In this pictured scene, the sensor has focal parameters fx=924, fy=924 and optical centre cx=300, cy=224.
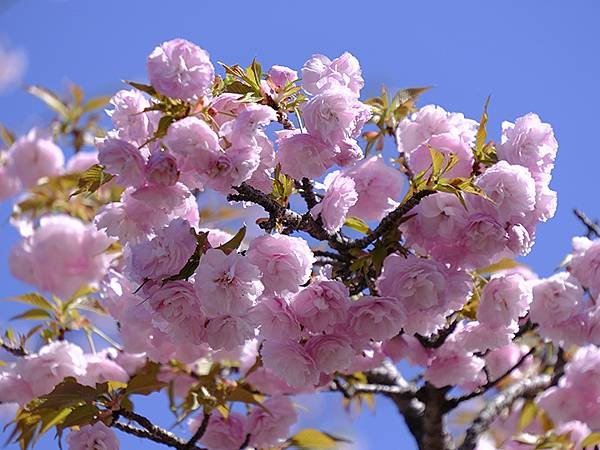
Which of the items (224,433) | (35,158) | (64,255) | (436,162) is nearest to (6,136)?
(35,158)

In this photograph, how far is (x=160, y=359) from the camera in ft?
6.36

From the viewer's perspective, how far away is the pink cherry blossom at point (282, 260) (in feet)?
4.36

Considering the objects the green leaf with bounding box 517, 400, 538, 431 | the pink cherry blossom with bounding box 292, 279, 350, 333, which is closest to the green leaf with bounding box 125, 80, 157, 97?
the pink cherry blossom with bounding box 292, 279, 350, 333

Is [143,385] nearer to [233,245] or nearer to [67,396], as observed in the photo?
[67,396]

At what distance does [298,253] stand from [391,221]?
20cm

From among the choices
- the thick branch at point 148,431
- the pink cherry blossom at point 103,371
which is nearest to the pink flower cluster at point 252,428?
the thick branch at point 148,431

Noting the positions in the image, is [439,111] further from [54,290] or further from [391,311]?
[54,290]

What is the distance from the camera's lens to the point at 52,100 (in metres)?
2.99

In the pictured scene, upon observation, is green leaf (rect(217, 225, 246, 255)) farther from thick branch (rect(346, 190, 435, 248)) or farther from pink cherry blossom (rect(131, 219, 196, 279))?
thick branch (rect(346, 190, 435, 248))

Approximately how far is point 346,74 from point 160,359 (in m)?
0.80

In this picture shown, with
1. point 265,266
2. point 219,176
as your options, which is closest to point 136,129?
point 219,176

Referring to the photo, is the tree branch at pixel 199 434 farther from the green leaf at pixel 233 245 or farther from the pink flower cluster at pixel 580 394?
the pink flower cluster at pixel 580 394

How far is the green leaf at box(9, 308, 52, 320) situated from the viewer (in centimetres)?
200

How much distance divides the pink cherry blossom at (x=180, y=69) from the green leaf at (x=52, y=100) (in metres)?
1.82
